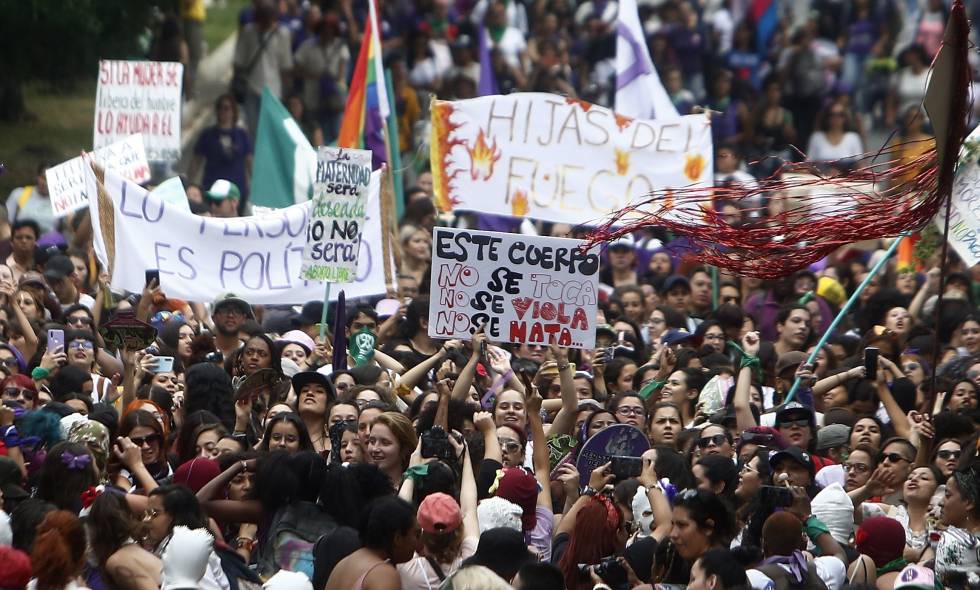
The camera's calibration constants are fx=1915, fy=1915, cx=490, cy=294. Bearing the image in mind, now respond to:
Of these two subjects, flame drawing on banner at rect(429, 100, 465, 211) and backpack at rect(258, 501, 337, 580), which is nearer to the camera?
backpack at rect(258, 501, 337, 580)

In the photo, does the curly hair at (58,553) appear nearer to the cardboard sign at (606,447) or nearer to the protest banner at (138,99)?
the cardboard sign at (606,447)

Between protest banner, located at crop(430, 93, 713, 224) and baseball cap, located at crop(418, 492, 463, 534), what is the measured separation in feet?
23.8

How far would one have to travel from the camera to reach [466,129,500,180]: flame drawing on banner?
48.2ft

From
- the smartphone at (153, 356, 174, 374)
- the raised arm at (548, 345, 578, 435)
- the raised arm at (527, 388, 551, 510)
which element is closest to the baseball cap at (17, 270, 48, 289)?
the smartphone at (153, 356, 174, 374)

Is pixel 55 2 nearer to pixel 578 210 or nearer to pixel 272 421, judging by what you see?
pixel 578 210

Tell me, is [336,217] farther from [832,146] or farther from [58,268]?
[832,146]

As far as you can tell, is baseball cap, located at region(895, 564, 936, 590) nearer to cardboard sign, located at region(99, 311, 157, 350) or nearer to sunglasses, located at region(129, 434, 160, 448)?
sunglasses, located at region(129, 434, 160, 448)

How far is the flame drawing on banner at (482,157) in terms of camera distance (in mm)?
14703

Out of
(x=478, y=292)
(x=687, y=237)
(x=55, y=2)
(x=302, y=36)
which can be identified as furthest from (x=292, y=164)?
(x=687, y=237)

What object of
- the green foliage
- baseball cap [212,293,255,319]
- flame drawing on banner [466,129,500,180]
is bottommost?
baseball cap [212,293,255,319]

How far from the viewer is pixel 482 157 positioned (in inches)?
581

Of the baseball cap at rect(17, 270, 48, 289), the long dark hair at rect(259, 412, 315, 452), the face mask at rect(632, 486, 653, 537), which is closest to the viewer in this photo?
the face mask at rect(632, 486, 653, 537)

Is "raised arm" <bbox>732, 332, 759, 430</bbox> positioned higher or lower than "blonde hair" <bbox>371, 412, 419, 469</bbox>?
higher

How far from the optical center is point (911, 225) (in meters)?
8.91
